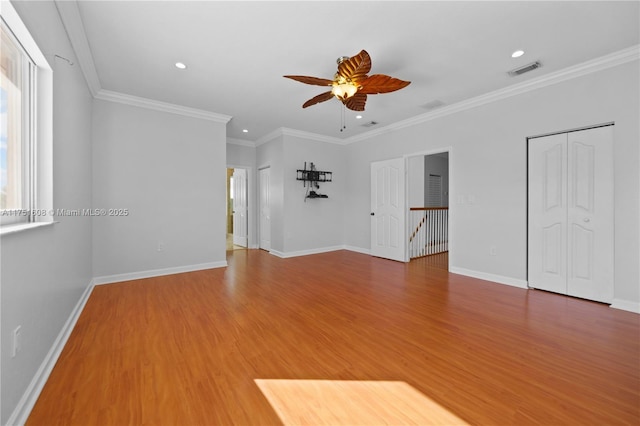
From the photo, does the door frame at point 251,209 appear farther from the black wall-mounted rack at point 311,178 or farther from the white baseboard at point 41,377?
the white baseboard at point 41,377

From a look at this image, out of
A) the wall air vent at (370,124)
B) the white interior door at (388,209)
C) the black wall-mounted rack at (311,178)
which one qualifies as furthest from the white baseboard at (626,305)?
the black wall-mounted rack at (311,178)

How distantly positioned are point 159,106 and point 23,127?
8.95 feet

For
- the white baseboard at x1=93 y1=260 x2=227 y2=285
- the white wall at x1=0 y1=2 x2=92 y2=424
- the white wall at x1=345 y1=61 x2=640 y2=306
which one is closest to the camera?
the white wall at x1=0 y1=2 x2=92 y2=424

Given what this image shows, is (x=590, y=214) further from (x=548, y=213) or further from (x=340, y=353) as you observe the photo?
(x=340, y=353)

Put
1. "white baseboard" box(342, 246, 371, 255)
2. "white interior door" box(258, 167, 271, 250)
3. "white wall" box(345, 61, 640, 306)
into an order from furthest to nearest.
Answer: "white interior door" box(258, 167, 271, 250), "white baseboard" box(342, 246, 371, 255), "white wall" box(345, 61, 640, 306)

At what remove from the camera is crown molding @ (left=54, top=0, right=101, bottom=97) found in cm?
218

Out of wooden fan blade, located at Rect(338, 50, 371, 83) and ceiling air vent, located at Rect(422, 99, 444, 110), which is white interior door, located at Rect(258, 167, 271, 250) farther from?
wooden fan blade, located at Rect(338, 50, 371, 83)

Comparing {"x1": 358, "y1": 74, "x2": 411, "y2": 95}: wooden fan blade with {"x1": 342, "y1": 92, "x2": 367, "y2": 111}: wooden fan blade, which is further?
{"x1": 342, "y1": 92, "x2": 367, "y2": 111}: wooden fan blade

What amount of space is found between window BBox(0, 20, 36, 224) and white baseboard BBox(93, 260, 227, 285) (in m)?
2.49

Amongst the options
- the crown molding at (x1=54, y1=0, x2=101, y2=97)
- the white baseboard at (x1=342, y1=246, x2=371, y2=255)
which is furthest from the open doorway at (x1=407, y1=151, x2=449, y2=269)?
the crown molding at (x1=54, y1=0, x2=101, y2=97)

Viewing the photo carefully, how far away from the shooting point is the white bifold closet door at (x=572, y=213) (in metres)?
3.06

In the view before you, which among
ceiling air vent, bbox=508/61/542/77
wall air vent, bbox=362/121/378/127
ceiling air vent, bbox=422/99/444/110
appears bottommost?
ceiling air vent, bbox=508/61/542/77

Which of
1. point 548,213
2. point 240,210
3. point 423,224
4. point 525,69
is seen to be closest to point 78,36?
point 525,69

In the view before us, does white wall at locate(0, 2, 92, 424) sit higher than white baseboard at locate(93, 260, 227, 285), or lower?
higher
